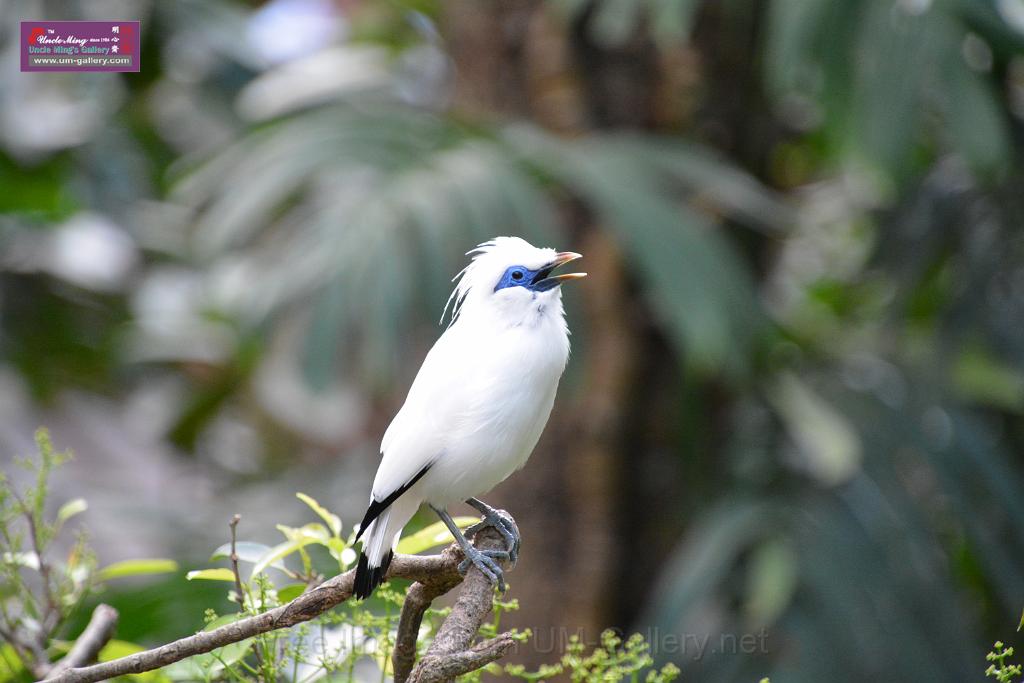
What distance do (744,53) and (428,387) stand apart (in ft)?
13.9

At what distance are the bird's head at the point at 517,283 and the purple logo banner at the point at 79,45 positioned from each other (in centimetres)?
232

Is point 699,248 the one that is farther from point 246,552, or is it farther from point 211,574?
A: point 211,574

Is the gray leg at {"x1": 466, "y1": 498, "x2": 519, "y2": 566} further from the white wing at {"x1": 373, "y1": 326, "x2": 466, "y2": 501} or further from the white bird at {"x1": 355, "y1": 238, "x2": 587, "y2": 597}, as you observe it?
the white wing at {"x1": 373, "y1": 326, "x2": 466, "y2": 501}

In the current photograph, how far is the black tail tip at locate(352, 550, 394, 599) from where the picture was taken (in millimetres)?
1818

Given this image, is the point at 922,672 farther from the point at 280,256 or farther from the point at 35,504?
the point at 35,504

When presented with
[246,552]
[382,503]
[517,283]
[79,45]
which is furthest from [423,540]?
[79,45]

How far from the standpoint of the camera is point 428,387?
2.08 m

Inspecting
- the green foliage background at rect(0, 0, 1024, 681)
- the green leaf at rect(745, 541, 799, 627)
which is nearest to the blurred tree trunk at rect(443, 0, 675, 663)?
the green foliage background at rect(0, 0, 1024, 681)

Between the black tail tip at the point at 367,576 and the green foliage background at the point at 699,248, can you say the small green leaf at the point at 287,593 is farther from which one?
the green foliage background at the point at 699,248

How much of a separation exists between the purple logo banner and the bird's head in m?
2.32

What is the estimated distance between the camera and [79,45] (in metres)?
4.46

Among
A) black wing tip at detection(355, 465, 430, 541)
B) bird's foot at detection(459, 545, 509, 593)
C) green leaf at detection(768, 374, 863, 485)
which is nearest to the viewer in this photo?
bird's foot at detection(459, 545, 509, 593)

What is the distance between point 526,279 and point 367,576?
0.66 meters

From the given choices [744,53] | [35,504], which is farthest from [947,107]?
[35,504]
